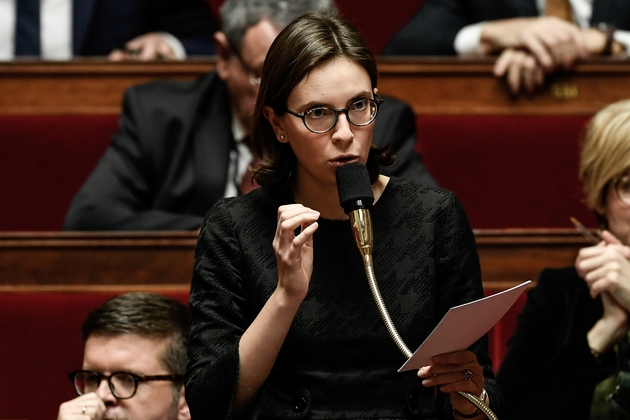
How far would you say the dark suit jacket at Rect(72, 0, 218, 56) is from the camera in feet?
4.36

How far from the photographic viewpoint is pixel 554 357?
797 millimetres

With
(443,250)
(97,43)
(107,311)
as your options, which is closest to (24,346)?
(107,311)

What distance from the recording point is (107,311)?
30.8 inches

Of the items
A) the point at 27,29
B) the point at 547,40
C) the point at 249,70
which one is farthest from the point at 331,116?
the point at 27,29

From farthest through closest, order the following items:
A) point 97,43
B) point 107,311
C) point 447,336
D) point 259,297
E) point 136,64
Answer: point 97,43 < point 136,64 < point 107,311 < point 259,297 < point 447,336

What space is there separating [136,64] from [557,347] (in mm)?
625

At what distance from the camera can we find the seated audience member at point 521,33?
1.14 metres

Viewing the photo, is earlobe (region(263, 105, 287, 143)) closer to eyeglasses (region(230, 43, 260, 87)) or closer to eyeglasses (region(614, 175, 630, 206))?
eyeglasses (region(614, 175, 630, 206))

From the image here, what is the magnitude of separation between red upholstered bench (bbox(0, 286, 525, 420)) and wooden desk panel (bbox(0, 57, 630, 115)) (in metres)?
0.35

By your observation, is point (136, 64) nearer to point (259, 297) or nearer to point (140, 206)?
point (140, 206)

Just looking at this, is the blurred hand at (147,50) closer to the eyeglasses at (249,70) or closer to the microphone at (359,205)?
the eyeglasses at (249,70)

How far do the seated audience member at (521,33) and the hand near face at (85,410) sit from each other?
2.05 ft

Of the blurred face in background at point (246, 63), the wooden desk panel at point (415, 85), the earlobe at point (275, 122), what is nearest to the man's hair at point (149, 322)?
the earlobe at point (275, 122)

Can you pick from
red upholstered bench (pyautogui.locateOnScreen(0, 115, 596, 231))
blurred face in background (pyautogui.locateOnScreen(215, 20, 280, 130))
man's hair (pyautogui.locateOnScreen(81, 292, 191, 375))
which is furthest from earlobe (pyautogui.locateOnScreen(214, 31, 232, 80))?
man's hair (pyautogui.locateOnScreen(81, 292, 191, 375))
